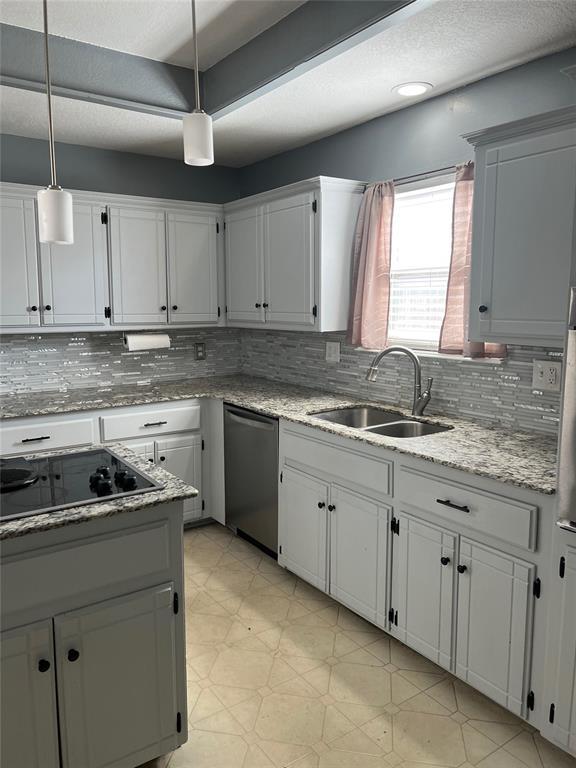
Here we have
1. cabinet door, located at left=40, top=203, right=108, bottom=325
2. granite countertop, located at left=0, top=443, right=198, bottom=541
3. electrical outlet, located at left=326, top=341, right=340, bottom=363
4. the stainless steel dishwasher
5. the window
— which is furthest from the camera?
electrical outlet, located at left=326, top=341, right=340, bottom=363

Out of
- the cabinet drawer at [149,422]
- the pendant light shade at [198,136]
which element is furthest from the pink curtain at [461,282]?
the cabinet drawer at [149,422]

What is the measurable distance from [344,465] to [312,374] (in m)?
1.32

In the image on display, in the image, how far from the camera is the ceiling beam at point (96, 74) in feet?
8.68

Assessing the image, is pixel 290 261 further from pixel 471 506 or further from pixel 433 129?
pixel 471 506

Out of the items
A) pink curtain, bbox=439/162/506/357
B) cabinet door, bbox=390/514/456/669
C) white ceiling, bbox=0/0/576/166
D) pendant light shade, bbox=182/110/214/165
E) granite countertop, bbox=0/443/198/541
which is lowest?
cabinet door, bbox=390/514/456/669

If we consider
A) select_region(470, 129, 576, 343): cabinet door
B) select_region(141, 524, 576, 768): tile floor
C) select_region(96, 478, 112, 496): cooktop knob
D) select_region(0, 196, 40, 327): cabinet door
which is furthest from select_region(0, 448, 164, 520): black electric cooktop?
select_region(0, 196, 40, 327): cabinet door

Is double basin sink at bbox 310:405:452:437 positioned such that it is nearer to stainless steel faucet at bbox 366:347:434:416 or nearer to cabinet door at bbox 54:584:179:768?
stainless steel faucet at bbox 366:347:434:416

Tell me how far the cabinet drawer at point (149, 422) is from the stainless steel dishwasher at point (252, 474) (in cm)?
26

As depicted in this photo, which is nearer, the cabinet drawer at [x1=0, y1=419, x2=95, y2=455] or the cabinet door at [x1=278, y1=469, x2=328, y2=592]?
the cabinet door at [x1=278, y1=469, x2=328, y2=592]

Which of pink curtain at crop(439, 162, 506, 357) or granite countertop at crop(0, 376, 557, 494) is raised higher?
pink curtain at crop(439, 162, 506, 357)

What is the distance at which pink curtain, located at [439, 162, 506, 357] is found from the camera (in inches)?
109

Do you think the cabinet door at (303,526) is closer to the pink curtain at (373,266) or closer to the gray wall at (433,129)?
the pink curtain at (373,266)

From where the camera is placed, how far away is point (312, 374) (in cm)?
396

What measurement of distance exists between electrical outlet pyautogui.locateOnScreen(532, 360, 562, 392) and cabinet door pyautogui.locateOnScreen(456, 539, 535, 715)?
31.8 inches
